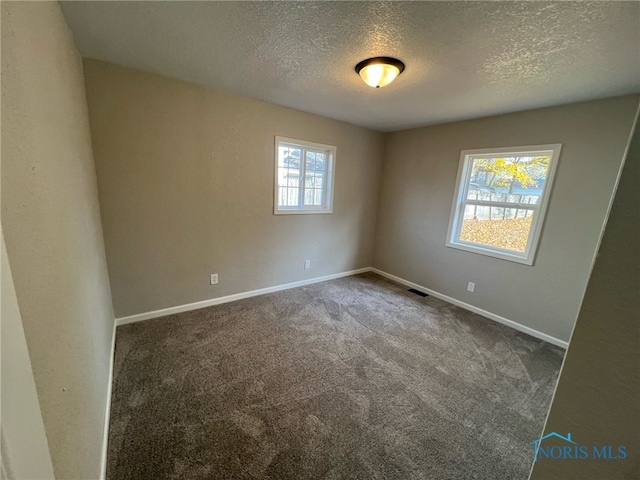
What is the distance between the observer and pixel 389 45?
1.66 m

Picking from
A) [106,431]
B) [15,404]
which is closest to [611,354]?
[15,404]

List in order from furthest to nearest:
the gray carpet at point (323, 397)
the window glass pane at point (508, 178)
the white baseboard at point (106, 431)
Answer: the window glass pane at point (508, 178) → the gray carpet at point (323, 397) → the white baseboard at point (106, 431)

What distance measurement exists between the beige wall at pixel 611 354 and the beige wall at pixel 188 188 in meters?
2.91

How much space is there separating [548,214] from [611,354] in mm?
2690

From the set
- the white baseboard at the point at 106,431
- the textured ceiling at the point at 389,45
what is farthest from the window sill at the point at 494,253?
the white baseboard at the point at 106,431

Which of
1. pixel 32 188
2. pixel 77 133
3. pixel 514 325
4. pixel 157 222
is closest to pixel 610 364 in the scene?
pixel 32 188

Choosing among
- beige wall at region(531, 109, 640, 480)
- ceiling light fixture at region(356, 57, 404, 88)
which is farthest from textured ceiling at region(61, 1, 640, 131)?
beige wall at region(531, 109, 640, 480)

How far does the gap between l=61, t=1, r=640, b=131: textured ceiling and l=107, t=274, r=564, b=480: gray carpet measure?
2.40 meters

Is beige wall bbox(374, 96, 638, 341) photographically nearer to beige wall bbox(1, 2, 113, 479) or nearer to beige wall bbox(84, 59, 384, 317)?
beige wall bbox(84, 59, 384, 317)

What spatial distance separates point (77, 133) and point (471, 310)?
419 centimetres

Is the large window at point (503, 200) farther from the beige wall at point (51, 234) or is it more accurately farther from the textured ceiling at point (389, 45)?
the beige wall at point (51, 234)

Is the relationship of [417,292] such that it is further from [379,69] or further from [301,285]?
[379,69]

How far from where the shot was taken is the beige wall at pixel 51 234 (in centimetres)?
63

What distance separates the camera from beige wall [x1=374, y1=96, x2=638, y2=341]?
7.47ft
